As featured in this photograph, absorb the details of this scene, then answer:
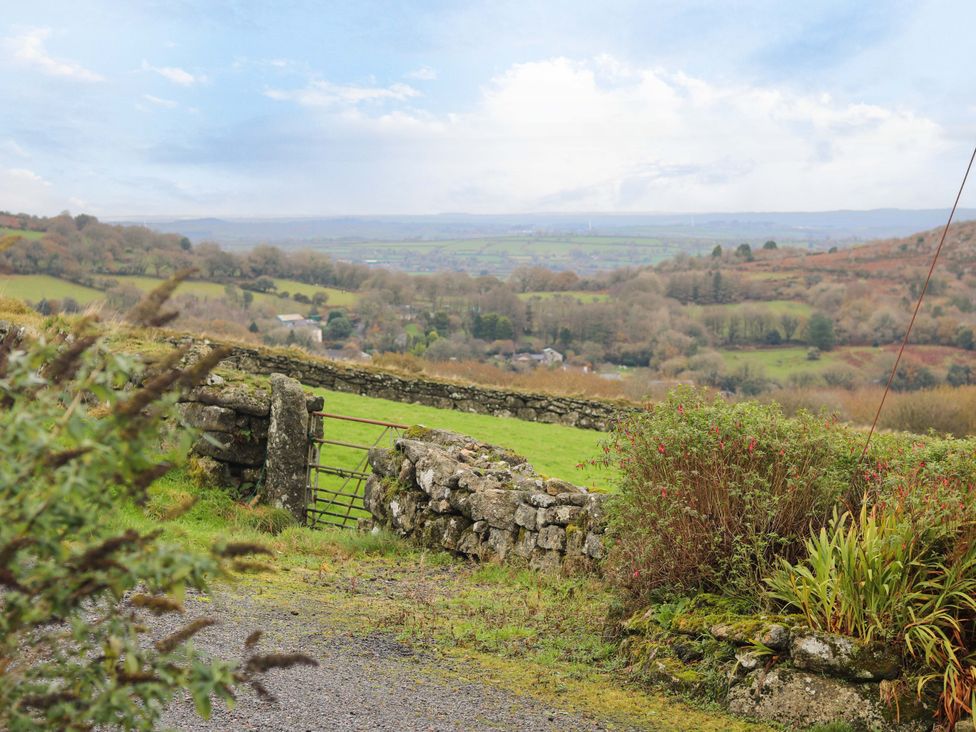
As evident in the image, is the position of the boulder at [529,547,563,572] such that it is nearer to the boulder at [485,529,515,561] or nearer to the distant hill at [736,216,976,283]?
the boulder at [485,529,515,561]

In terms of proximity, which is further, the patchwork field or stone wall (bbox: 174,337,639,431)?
the patchwork field

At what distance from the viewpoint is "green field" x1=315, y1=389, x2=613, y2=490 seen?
18.2 m

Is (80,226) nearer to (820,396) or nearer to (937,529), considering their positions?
(820,396)

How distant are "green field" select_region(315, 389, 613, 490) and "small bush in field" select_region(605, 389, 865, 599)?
950cm

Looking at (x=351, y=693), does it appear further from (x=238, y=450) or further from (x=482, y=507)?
(x=238, y=450)

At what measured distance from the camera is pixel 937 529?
248 inches

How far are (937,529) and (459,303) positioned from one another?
65748 mm

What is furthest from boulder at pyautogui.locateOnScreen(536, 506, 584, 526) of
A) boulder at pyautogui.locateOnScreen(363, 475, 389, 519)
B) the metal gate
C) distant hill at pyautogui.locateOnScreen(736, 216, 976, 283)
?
distant hill at pyautogui.locateOnScreen(736, 216, 976, 283)

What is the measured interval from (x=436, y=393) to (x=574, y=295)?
5989 centimetres

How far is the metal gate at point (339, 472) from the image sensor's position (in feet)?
42.4

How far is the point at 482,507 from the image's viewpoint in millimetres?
10648

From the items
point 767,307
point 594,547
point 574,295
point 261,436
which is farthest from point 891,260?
point 594,547

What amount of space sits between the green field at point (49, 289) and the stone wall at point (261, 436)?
41126 mm

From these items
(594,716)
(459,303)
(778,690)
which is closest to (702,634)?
(778,690)
